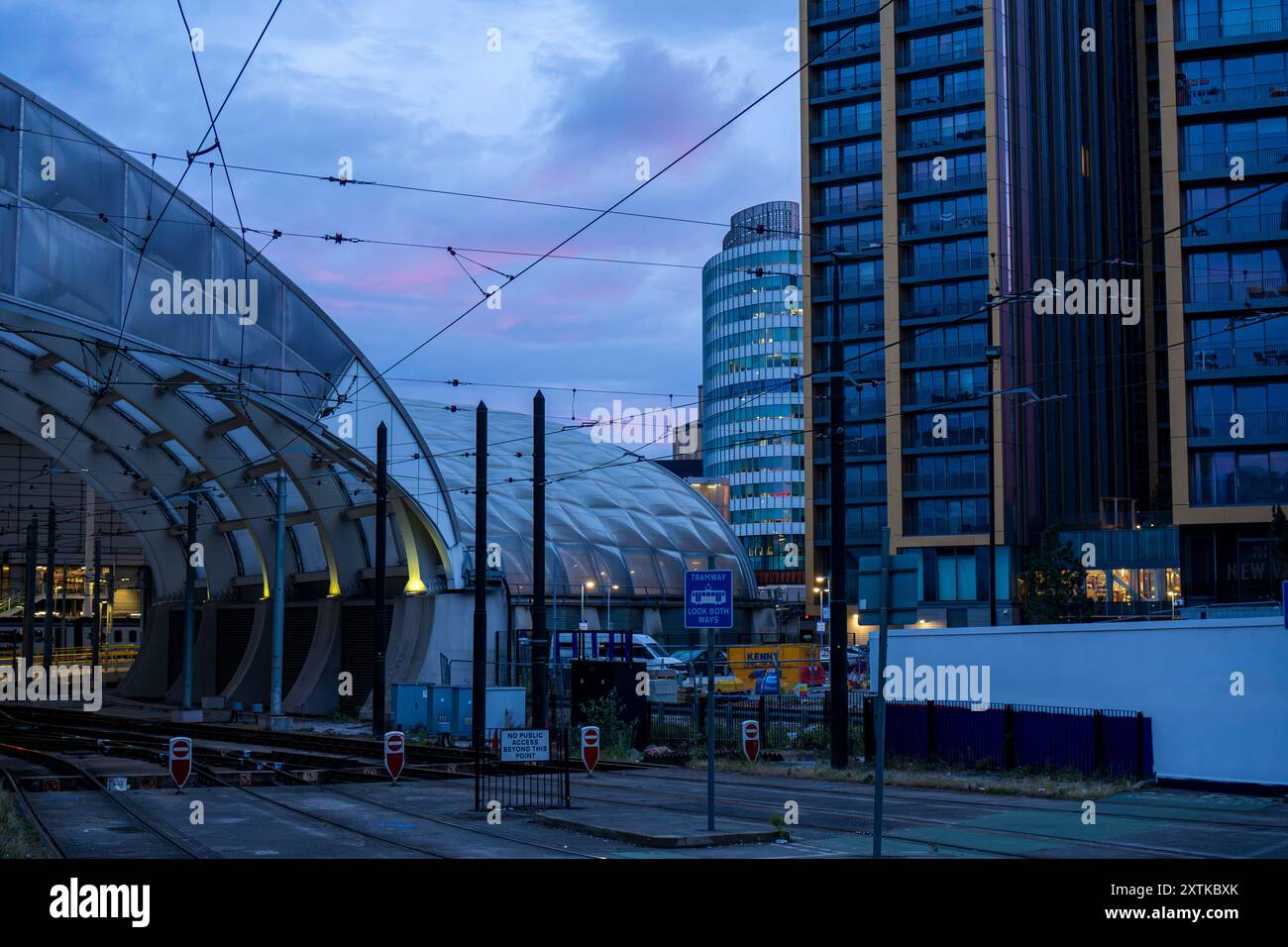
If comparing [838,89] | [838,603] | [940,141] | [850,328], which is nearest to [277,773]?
[838,603]

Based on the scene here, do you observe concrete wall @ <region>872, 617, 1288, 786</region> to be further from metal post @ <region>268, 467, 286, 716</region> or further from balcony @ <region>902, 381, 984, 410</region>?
balcony @ <region>902, 381, 984, 410</region>

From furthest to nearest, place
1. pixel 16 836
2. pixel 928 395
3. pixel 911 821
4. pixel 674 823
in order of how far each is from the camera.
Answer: pixel 928 395 < pixel 911 821 < pixel 674 823 < pixel 16 836

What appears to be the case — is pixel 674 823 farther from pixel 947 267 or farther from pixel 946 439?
pixel 947 267

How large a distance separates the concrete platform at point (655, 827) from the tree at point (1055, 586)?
38.4 m

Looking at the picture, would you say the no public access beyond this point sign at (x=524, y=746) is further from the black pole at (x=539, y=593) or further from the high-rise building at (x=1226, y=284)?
the high-rise building at (x=1226, y=284)

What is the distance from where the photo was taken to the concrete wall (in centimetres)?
2341

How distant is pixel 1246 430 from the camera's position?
2315 inches

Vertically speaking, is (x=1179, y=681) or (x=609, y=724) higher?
(x=1179, y=681)

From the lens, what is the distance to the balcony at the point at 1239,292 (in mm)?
59000

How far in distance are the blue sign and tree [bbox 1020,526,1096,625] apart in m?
40.2

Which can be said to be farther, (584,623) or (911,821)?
(584,623)

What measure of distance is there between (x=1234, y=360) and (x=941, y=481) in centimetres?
1981

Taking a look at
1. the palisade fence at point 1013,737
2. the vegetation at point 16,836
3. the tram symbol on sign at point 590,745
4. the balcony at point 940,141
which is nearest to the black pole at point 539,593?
the palisade fence at point 1013,737

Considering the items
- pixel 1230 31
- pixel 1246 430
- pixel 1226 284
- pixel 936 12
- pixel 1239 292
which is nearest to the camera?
pixel 1246 430
